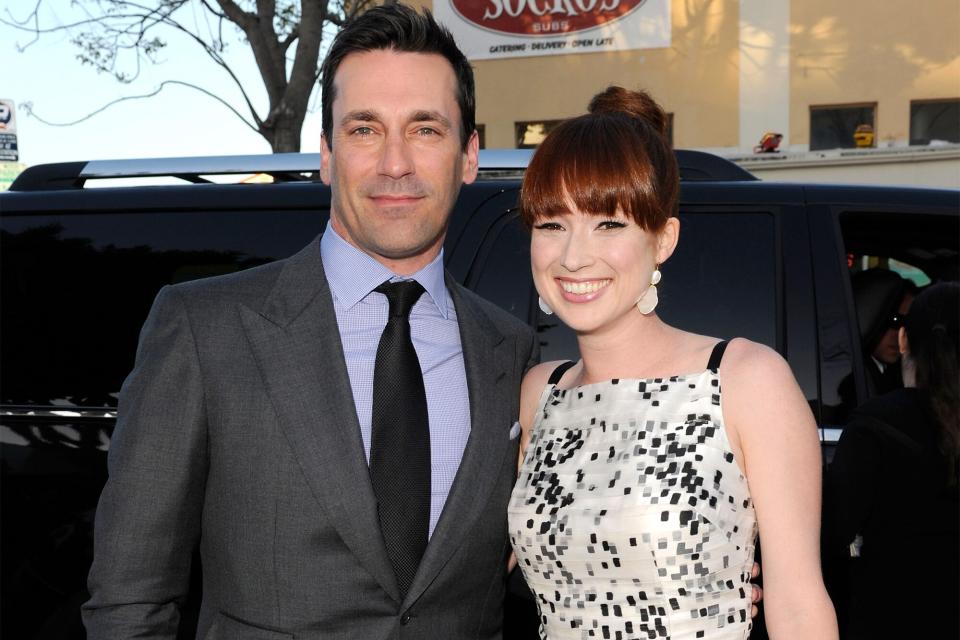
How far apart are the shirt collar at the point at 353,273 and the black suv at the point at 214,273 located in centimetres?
60

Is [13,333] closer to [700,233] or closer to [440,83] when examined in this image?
[440,83]

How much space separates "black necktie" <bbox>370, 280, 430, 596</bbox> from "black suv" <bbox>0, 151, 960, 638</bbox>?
0.82 m

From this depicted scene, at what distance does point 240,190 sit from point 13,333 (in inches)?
32.2

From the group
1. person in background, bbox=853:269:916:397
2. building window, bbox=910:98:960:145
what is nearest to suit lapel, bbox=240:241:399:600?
person in background, bbox=853:269:916:397

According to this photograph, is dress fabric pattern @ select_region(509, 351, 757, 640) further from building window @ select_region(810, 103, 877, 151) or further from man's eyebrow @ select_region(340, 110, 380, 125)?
building window @ select_region(810, 103, 877, 151)

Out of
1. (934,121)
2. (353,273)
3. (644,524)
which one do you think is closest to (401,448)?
(353,273)

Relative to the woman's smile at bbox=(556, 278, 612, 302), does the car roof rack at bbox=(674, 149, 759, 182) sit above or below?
above

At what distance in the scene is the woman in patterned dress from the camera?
1.99 meters

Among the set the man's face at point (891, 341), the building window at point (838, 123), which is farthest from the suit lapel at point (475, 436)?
the building window at point (838, 123)

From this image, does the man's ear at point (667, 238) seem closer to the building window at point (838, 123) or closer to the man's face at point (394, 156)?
the man's face at point (394, 156)

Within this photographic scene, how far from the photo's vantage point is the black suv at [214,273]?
2.78 meters

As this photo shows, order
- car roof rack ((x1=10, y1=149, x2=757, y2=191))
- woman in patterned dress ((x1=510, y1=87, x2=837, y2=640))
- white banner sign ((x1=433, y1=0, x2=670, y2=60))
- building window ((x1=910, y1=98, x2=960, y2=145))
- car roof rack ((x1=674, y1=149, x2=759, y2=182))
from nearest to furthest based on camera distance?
woman in patterned dress ((x1=510, y1=87, x2=837, y2=640)) < car roof rack ((x1=674, y1=149, x2=759, y2=182)) < car roof rack ((x1=10, y1=149, x2=757, y2=191)) < building window ((x1=910, y1=98, x2=960, y2=145)) < white banner sign ((x1=433, y1=0, x2=670, y2=60))

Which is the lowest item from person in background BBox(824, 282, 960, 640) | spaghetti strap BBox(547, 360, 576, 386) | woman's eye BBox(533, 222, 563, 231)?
person in background BBox(824, 282, 960, 640)

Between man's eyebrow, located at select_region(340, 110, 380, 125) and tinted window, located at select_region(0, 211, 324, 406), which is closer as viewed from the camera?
man's eyebrow, located at select_region(340, 110, 380, 125)
